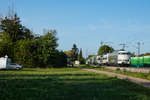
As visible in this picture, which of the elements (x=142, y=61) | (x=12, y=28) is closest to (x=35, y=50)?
(x=12, y=28)

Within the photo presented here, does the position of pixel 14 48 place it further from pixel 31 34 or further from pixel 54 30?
pixel 31 34

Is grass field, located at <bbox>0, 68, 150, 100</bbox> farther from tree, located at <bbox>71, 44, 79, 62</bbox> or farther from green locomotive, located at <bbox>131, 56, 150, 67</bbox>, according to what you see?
tree, located at <bbox>71, 44, 79, 62</bbox>

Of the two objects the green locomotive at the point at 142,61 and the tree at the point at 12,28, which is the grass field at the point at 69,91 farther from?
the tree at the point at 12,28

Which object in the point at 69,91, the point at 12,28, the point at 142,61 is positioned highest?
the point at 12,28

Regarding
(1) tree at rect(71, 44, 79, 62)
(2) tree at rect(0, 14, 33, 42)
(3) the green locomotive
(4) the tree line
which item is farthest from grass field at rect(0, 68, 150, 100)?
(1) tree at rect(71, 44, 79, 62)

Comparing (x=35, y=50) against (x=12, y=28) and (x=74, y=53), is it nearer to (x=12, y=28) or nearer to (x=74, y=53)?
(x=12, y=28)

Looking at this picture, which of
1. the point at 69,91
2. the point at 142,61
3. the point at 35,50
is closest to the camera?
the point at 69,91

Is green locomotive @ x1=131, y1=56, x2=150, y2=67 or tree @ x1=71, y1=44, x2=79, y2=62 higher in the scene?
tree @ x1=71, y1=44, x2=79, y2=62

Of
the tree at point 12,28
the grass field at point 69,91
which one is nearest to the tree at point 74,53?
the tree at point 12,28

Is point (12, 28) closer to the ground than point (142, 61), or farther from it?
farther from it

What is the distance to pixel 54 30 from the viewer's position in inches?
2264

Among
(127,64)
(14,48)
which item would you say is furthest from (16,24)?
(127,64)

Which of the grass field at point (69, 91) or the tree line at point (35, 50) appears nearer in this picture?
the grass field at point (69, 91)

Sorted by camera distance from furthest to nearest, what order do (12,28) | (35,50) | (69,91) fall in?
1. (12,28)
2. (35,50)
3. (69,91)
